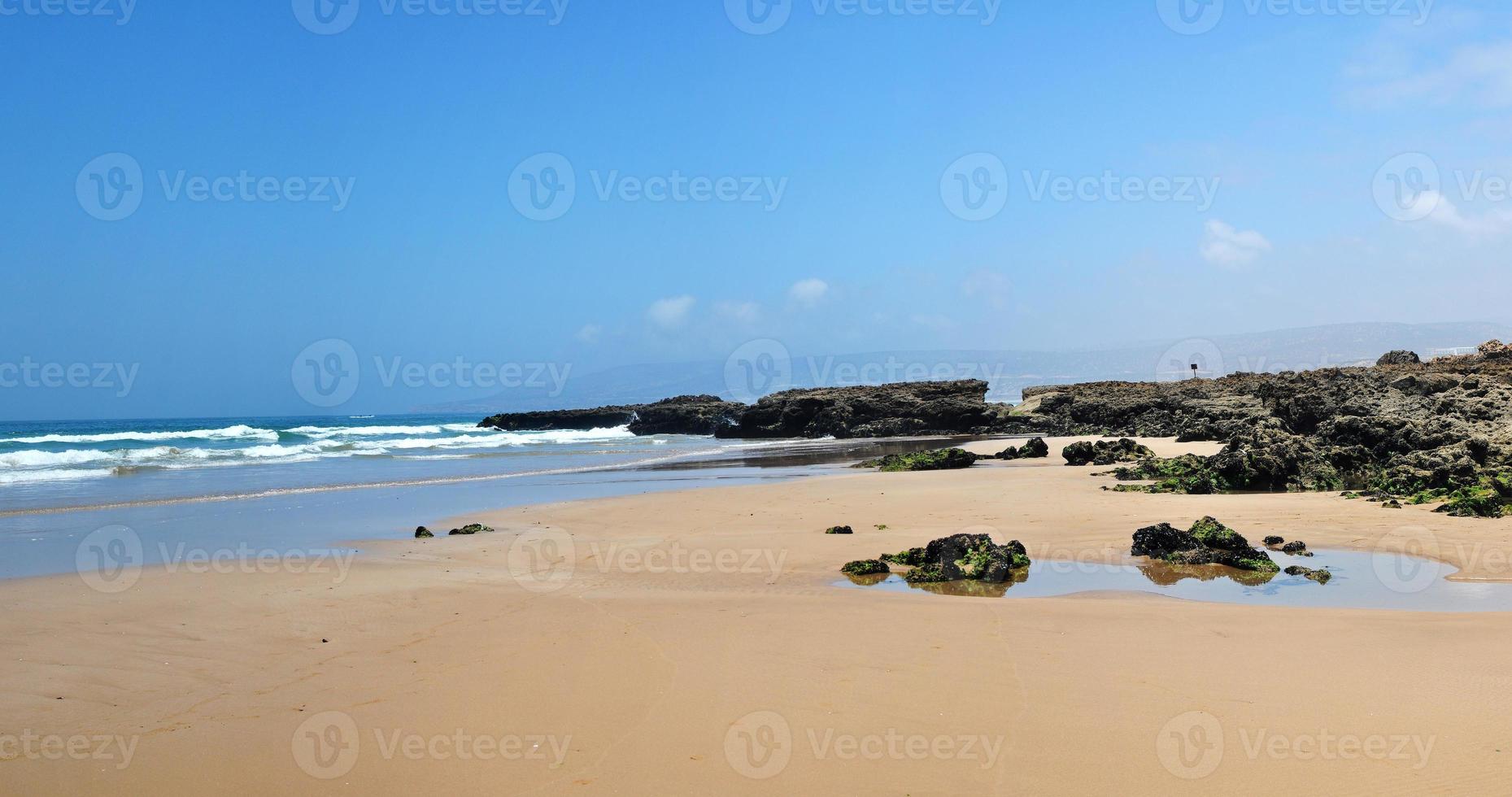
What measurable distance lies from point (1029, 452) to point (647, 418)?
3932 centimetres

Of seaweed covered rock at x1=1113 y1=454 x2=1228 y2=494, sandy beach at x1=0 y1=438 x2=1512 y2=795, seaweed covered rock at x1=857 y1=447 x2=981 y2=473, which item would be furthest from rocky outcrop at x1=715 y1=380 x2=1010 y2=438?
sandy beach at x1=0 y1=438 x2=1512 y2=795

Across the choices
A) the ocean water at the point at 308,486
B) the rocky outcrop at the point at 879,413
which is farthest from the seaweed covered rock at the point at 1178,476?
the rocky outcrop at the point at 879,413

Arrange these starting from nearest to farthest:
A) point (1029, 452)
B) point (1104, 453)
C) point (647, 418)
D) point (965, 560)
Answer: point (965, 560)
point (1104, 453)
point (1029, 452)
point (647, 418)

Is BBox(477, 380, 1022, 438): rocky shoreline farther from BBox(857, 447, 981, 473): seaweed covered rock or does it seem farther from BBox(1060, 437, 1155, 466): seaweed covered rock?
BBox(1060, 437, 1155, 466): seaweed covered rock

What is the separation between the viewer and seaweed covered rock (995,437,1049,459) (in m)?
21.7

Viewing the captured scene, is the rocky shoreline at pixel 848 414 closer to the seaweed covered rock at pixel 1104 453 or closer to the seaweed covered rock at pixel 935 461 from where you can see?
the seaweed covered rock at pixel 935 461

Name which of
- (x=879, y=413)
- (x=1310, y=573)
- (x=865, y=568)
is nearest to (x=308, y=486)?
(x=865, y=568)

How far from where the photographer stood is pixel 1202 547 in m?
7.87

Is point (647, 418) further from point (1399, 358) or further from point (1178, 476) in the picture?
point (1178, 476)

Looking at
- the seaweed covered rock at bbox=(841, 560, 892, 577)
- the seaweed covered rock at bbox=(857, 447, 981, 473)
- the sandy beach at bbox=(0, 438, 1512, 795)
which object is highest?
the seaweed covered rock at bbox=(857, 447, 981, 473)

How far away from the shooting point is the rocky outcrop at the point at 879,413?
40375 millimetres

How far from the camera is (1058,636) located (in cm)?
542

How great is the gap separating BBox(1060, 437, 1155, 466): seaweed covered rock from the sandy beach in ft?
33.4

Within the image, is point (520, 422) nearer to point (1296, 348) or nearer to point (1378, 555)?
point (1378, 555)
